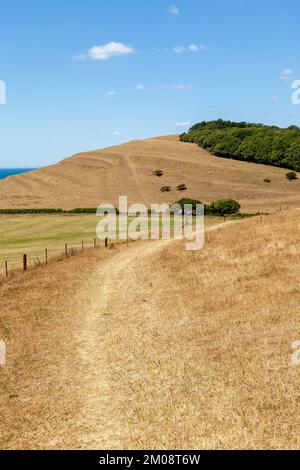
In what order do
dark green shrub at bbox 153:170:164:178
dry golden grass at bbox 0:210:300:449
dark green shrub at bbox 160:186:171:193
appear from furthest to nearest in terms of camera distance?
dark green shrub at bbox 153:170:164:178 < dark green shrub at bbox 160:186:171:193 < dry golden grass at bbox 0:210:300:449

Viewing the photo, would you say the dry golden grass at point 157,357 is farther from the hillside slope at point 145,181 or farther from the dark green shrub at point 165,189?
the dark green shrub at point 165,189

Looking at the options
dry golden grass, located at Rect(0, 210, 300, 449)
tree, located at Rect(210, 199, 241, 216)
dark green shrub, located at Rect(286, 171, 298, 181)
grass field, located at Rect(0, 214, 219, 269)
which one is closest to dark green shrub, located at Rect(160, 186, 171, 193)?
grass field, located at Rect(0, 214, 219, 269)

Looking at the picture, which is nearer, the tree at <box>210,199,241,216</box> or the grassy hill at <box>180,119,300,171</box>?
the tree at <box>210,199,241,216</box>

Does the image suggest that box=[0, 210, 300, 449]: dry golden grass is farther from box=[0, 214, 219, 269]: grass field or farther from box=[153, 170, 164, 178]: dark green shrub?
box=[153, 170, 164, 178]: dark green shrub

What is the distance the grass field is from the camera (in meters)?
48.0

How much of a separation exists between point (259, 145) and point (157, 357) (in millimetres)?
135445

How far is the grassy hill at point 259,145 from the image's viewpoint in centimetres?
13650

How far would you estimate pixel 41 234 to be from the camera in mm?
66000

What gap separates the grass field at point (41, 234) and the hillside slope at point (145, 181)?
19.6 m

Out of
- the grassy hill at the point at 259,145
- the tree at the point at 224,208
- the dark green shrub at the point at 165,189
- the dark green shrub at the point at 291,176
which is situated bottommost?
the tree at the point at 224,208

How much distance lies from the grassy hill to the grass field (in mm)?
68580

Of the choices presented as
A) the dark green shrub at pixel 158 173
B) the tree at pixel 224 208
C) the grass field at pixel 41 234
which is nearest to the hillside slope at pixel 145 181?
the dark green shrub at pixel 158 173

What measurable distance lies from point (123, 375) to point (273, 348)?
222 inches

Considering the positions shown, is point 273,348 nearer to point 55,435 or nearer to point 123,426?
point 123,426
